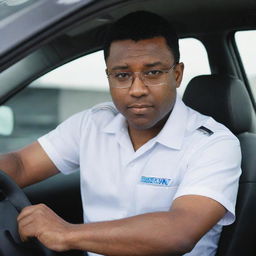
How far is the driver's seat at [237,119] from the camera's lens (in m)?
2.21

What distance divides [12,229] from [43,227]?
0.09 metres

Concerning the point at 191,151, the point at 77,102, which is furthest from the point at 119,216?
the point at 77,102

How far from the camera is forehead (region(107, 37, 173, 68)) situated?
1.99 meters

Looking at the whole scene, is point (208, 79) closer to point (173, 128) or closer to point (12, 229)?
point (173, 128)

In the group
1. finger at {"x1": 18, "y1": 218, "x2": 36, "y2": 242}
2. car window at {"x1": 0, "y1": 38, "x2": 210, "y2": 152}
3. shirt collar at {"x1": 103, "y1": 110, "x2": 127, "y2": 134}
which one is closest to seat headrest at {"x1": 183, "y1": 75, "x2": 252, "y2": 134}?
shirt collar at {"x1": 103, "y1": 110, "x2": 127, "y2": 134}

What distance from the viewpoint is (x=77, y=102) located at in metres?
6.45

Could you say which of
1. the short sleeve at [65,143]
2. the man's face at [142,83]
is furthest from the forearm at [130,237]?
the short sleeve at [65,143]

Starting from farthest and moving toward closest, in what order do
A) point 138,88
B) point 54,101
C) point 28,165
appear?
1. point 54,101
2. point 28,165
3. point 138,88

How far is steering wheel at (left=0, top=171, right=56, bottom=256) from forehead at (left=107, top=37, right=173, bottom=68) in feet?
1.65

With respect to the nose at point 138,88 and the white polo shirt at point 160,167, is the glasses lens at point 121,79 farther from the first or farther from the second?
the white polo shirt at point 160,167

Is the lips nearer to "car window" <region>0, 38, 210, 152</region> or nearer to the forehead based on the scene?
the forehead

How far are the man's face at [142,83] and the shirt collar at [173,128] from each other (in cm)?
8

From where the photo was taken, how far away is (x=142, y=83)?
1963 millimetres

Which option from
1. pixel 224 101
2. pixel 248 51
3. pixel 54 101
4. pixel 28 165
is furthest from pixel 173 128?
pixel 54 101
